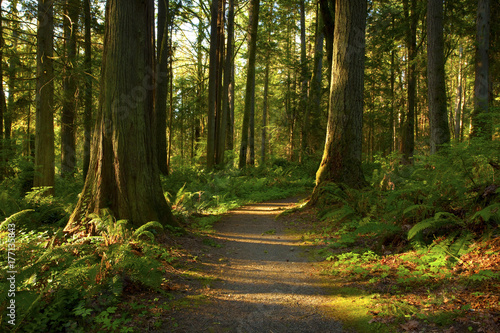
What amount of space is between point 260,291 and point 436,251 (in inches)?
87.6

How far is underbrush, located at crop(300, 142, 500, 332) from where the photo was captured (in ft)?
8.68

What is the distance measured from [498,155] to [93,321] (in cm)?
555

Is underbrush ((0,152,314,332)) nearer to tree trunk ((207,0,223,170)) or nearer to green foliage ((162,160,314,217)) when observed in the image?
green foliage ((162,160,314,217))

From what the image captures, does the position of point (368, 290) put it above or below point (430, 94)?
below

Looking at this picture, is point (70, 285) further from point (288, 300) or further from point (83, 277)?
point (288, 300)

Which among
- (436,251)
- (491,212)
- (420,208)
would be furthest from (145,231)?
(491,212)

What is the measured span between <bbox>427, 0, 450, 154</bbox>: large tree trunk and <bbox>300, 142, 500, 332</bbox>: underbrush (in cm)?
504

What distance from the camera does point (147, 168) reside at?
5.25 m

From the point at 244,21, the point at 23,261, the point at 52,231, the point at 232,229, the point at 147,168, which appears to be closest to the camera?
the point at 23,261

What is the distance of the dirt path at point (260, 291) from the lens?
2938 mm

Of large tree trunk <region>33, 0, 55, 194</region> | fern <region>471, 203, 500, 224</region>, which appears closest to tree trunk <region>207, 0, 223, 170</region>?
large tree trunk <region>33, 0, 55, 194</region>

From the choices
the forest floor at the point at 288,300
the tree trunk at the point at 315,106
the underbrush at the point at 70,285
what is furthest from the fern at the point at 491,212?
the tree trunk at the point at 315,106

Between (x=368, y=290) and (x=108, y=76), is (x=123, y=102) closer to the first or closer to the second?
(x=108, y=76)

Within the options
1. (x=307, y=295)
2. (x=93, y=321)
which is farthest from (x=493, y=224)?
(x=93, y=321)
